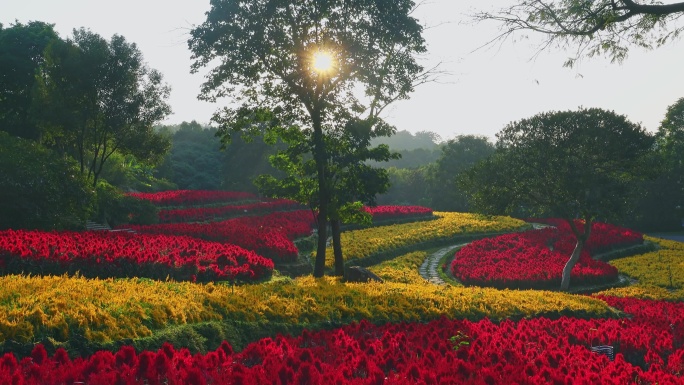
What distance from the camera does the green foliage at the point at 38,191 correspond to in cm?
1948

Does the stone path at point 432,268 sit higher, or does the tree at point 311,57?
the tree at point 311,57

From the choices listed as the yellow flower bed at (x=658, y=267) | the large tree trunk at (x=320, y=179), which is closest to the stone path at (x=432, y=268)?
the large tree trunk at (x=320, y=179)

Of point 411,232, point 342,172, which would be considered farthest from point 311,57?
point 411,232

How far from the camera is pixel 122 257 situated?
46.9 ft

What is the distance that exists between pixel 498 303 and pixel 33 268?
1141 cm

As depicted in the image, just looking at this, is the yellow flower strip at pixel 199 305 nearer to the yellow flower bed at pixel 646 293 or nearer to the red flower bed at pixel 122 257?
the red flower bed at pixel 122 257

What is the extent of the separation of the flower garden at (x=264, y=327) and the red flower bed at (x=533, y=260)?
316 cm

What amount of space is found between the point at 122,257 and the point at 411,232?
24452mm

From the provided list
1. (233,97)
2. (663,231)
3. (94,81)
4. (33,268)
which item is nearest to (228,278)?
(33,268)

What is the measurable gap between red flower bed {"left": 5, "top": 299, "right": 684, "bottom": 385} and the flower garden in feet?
0.07

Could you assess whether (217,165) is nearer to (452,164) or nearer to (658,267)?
(452,164)

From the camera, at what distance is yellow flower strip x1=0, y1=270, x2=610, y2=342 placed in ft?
22.9

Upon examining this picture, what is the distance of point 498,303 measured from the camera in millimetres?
13609

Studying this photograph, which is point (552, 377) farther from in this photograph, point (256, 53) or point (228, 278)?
point (256, 53)
